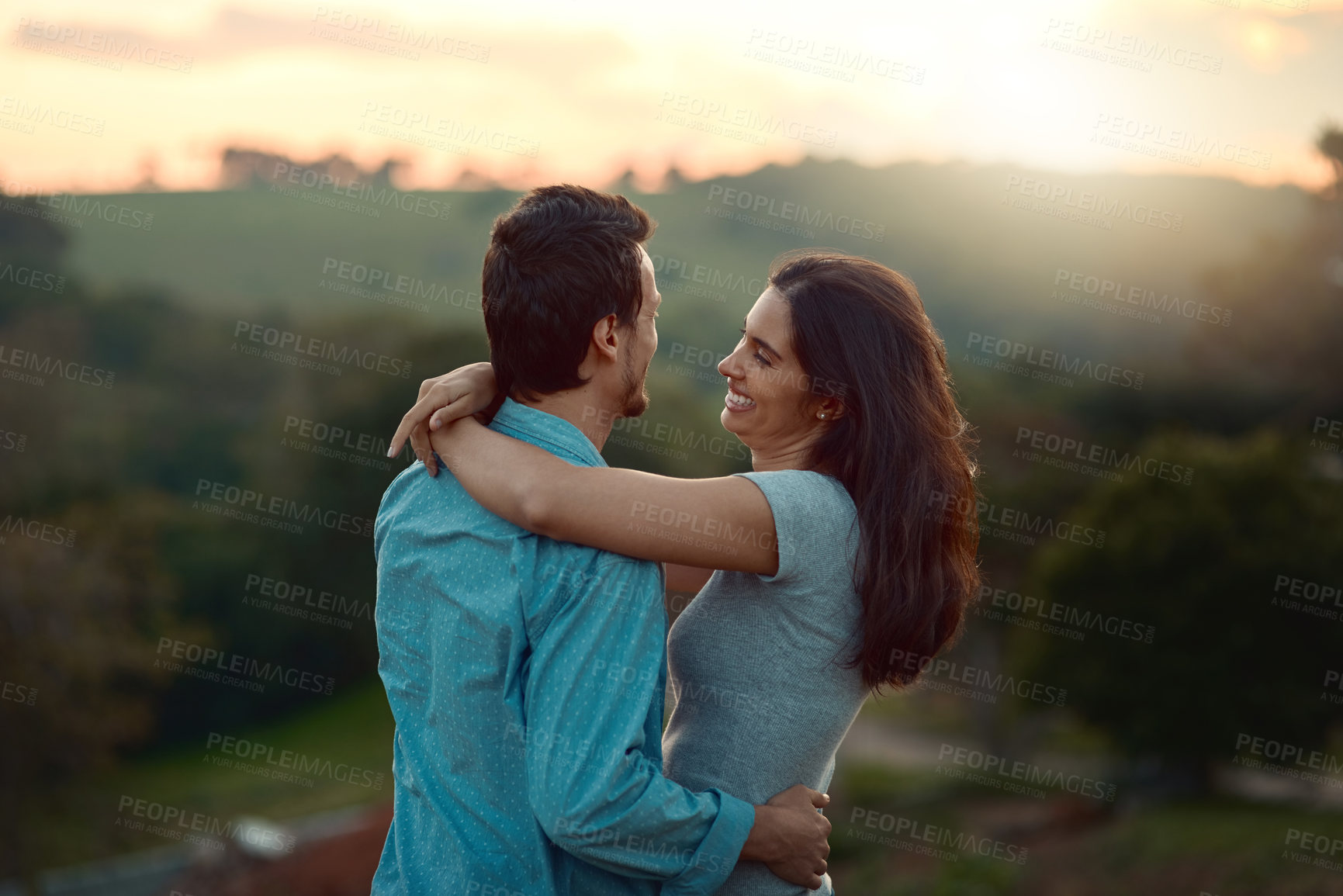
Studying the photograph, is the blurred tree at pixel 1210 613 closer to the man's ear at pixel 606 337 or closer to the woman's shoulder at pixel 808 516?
the woman's shoulder at pixel 808 516

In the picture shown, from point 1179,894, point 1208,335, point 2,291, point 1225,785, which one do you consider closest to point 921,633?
point 1179,894

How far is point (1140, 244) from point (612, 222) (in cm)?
4344

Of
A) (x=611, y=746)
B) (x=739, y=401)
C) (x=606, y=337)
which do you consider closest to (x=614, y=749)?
(x=611, y=746)

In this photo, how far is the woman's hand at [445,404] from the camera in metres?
2.25

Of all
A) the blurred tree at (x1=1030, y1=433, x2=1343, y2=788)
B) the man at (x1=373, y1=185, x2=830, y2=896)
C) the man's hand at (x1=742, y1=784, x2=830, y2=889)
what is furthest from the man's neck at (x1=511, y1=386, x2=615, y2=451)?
the blurred tree at (x1=1030, y1=433, x2=1343, y2=788)

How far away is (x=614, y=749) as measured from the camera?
193 cm

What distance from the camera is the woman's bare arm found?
2.02 meters

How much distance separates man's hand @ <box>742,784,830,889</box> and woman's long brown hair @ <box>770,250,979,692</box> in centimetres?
31

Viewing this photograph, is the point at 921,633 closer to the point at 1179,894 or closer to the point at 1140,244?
the point at 1179,894

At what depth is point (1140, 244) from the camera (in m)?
41.0

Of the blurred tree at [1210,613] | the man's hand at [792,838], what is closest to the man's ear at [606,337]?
the man's hand at [792,838]

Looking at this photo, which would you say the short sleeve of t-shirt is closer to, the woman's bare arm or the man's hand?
the woman's bare arm

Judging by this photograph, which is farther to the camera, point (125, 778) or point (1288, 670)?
point (125, 778)

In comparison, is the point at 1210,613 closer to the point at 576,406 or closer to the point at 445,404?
the point at 576,406
